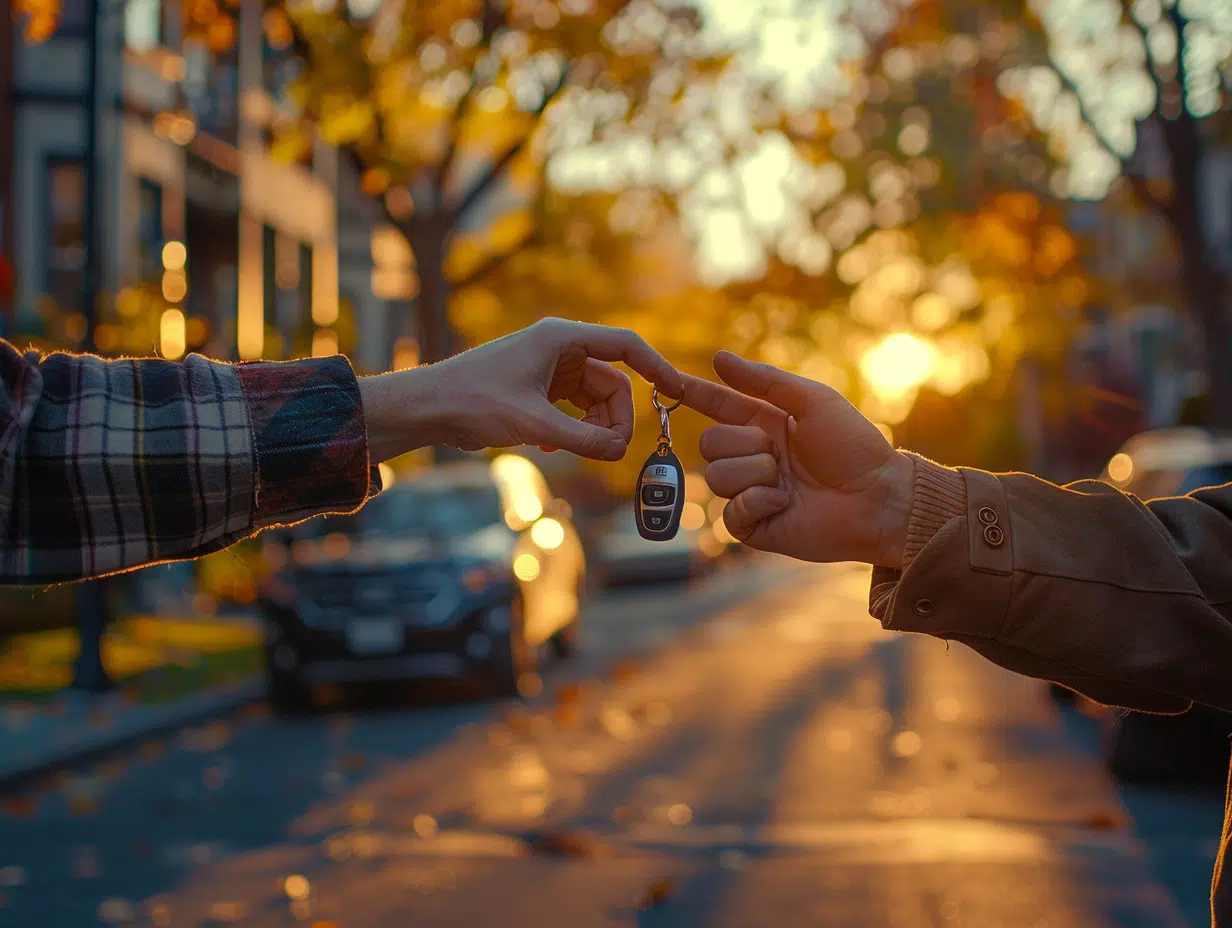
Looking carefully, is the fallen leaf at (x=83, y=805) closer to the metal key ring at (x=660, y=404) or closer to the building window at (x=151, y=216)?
the metal key ring at (x=660, y=404)

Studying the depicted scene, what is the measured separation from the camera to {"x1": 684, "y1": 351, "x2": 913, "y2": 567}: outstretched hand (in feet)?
7.74

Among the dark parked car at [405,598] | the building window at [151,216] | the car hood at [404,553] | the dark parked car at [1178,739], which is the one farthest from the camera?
the building window at [151,216]

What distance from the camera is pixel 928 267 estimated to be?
2873cm

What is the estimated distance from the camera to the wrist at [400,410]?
2.24m

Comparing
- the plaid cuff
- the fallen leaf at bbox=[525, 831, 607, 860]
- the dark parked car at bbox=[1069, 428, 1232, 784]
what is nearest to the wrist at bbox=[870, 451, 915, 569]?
the plaid cuff

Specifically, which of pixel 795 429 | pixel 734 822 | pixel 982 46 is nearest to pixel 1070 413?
pixel 982 46

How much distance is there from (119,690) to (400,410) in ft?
35.3

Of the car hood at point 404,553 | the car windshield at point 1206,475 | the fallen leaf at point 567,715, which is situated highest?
the car windshield at point 1206,475

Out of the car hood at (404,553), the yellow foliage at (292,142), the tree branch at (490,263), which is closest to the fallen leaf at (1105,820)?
the car hood at (404,553)

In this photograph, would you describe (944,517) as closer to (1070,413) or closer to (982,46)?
(982,46)

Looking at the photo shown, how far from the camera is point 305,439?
2070 mm

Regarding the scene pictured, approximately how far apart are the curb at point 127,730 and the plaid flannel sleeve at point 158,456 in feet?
23.5

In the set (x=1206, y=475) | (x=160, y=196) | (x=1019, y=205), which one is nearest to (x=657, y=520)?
(x=1206, y=475)

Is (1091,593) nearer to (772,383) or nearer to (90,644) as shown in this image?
(772,383)
